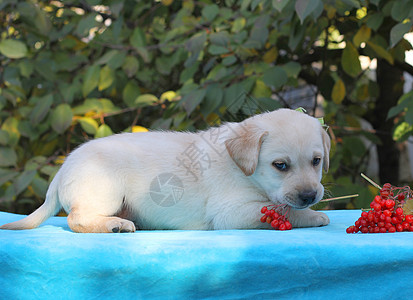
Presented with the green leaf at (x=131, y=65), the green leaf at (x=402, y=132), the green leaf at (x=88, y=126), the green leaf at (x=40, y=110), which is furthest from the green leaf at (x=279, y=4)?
the green leaf at (x=40, y=110)

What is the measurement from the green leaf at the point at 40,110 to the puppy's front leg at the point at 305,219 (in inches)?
104

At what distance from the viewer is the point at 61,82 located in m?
4.60

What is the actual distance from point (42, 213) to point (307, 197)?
1.31 m

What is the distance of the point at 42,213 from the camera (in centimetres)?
241

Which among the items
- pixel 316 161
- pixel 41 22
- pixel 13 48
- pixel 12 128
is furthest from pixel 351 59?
pixel 12 128

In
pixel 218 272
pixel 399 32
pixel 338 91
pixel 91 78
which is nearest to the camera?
pixel 218 272

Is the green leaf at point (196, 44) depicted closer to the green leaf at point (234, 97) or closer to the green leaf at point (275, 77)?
the green leaf at point (234, 97)

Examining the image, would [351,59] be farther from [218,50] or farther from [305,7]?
[305,7]

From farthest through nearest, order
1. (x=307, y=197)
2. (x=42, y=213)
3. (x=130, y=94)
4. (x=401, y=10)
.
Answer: (x=130, y=94), (x=401, y=10), (x=42, y=213), (x=307, y=197)

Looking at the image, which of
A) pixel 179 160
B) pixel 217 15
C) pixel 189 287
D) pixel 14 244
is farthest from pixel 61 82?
pixel 189 287

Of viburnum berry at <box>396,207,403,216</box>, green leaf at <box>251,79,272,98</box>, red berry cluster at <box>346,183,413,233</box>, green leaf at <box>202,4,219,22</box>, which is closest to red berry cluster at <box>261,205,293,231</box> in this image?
red berry cluster at <box>346,183,413,233</box>

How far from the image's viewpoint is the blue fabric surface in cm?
157

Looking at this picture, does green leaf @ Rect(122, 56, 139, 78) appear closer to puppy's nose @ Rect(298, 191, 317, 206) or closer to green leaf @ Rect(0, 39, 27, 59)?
green leaf @ Rect(0, 39, 27, 59)

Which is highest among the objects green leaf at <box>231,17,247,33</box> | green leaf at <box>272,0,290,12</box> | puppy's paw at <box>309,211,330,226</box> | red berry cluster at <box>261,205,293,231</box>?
green leaf at <box>272,0,290,12</box>
